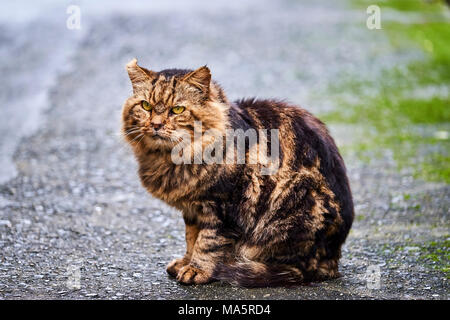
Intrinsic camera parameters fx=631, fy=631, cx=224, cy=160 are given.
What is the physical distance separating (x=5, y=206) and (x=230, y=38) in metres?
8.63

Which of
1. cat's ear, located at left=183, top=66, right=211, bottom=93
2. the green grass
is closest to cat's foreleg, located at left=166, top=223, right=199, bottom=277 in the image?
cat's ear, located at left=183, top=66, right=211, bottom=93

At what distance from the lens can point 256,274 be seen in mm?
3811

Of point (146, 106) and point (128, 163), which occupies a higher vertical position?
point (146, 106)

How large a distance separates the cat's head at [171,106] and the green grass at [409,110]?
342cm

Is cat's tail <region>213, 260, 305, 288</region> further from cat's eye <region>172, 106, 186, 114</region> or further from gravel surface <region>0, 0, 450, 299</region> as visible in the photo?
cat's eye <region>172, 106, 186, 114</region>

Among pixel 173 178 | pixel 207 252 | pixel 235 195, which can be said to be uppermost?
pixel 173 178

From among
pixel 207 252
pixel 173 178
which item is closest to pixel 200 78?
pixel 173 178

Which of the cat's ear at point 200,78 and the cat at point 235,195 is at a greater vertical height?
the cat's ear at point 200,78

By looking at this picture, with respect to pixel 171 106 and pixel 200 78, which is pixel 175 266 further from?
pixel 200 78

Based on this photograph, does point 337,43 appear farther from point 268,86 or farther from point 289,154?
point 289,154

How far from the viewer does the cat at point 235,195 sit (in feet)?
12.5

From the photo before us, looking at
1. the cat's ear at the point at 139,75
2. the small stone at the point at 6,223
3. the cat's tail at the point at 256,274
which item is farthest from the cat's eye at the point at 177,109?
the small stone at the point at 6,223

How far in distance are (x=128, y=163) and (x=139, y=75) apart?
3.35 m

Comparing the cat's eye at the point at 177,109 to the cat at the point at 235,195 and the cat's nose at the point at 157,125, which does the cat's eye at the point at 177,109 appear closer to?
the cat at the point at 235,195
